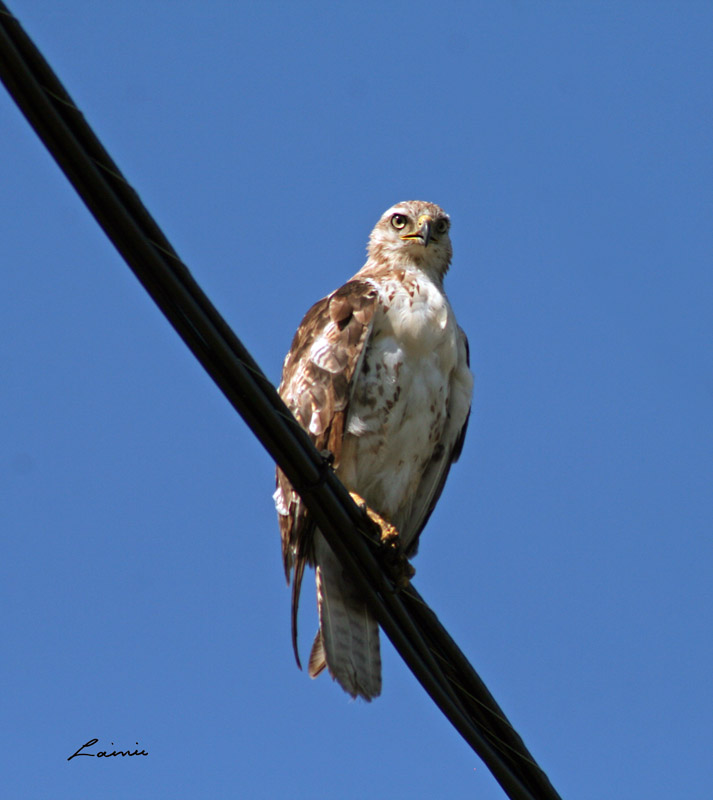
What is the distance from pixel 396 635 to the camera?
3787 mm

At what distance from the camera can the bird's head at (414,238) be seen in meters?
6.64

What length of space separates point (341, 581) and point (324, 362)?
44.1 inches

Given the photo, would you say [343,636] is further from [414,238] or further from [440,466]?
[414,238]

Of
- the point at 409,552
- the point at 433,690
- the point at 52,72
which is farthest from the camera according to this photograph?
the point at 409,552

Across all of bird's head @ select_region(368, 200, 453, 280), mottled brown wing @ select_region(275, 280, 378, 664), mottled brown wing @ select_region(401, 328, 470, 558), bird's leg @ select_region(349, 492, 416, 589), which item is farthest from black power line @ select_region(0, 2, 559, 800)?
bird's head @ select_region(368, 200, 453, 280)

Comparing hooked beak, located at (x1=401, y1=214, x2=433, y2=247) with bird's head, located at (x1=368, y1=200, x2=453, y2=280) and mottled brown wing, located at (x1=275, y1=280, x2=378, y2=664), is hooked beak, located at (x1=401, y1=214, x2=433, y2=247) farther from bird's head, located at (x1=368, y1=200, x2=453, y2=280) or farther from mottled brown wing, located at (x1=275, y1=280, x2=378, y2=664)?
mottled brown wing, located at (x1=275, y1=280, x2=378, y2=664)

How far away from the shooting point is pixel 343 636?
5.66 metres

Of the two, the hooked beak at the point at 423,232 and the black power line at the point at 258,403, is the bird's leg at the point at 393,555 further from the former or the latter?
the hooked beak at the point at 423,232

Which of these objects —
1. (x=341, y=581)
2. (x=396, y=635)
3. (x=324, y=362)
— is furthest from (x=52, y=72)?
(x=341, y=581)

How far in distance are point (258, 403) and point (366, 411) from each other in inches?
95.3

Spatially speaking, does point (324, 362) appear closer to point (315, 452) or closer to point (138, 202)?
point (315, 452)

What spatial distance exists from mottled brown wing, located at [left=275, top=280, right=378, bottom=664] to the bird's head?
2.63 ft

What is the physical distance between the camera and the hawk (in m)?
5.62

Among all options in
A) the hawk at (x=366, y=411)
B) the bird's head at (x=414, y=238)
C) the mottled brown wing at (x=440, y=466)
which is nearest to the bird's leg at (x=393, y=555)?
the hawk at (x=366, y=411)
